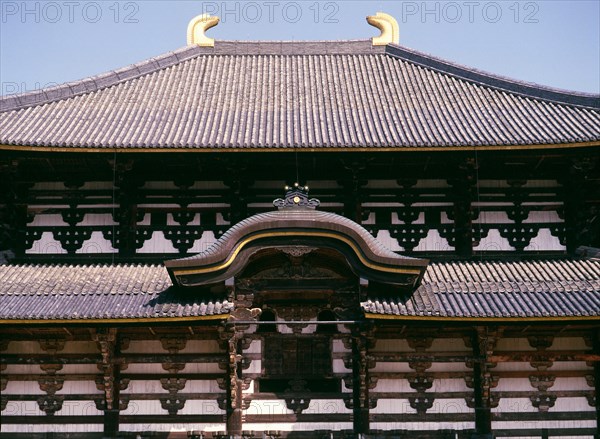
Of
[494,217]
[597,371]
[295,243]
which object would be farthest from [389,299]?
[597,371]

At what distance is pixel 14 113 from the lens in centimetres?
2130

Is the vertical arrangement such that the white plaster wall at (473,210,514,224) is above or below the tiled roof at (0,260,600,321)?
above

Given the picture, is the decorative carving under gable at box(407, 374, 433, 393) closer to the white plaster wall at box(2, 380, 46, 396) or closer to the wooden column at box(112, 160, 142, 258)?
the wooden column at box(112, 160, 142, 258)

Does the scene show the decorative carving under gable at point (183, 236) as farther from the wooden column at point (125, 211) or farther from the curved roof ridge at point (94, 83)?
the curved roof ridge at point (94, 83)

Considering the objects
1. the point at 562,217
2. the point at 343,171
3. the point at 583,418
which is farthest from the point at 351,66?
the point at 583,418

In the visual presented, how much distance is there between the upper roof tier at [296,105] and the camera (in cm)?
1964

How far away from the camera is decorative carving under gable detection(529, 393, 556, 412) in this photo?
18.2 metres

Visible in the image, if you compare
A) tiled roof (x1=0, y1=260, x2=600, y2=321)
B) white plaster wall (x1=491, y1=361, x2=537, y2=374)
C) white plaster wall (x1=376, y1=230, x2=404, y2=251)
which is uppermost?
white plaster wall (x1=376, y1=230, x2=404, y2=251)

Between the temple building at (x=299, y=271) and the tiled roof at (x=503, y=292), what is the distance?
0.20 feet

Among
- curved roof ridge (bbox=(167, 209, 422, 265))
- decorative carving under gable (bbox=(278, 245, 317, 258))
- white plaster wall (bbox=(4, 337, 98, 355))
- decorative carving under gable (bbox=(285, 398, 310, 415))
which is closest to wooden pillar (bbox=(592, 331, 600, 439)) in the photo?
curved roof ridge (bbox=(167, 209, 422, 265))

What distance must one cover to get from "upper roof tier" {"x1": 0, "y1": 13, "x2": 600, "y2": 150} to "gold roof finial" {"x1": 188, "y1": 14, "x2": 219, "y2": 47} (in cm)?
38

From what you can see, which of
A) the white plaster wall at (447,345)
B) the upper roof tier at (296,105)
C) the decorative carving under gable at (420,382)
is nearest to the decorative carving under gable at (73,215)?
the upper roof tier at (296,105)

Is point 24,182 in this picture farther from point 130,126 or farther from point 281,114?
point 281,114

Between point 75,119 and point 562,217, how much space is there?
12944mm
